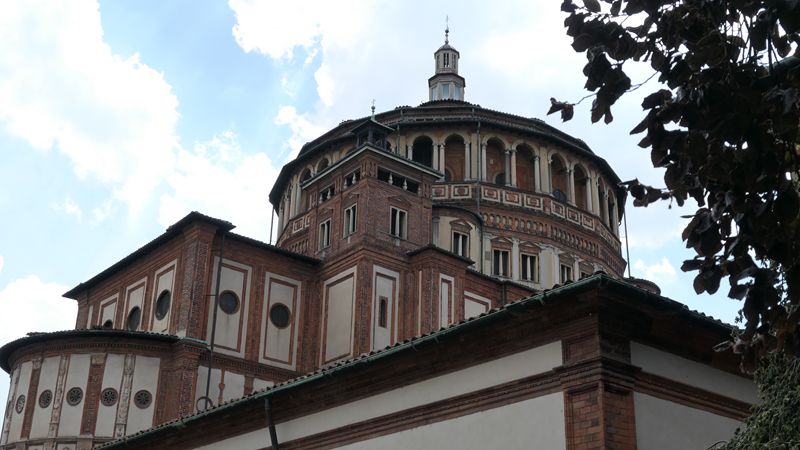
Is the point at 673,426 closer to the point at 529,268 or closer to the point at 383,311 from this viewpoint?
the point at 383,311

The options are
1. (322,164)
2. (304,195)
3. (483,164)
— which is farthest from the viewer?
(322,164)

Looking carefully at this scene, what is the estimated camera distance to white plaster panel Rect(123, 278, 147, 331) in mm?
33656

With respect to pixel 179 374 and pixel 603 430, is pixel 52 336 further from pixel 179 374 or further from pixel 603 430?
pixel 603 430

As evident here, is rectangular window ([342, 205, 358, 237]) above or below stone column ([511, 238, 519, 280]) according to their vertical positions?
below

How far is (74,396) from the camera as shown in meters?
29.9

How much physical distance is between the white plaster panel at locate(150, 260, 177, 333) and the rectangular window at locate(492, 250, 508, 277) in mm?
14711

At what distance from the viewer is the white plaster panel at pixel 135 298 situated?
33.7 meters

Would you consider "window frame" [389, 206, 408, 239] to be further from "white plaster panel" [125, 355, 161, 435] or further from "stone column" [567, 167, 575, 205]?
"stone column" [567, 167, 575, 205]

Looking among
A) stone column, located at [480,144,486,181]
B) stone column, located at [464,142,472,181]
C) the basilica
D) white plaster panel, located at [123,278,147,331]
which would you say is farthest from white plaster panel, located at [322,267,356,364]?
stone column, located at [480,144,486,181]

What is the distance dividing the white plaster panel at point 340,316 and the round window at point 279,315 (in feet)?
4.66

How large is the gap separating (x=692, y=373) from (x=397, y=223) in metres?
21.4

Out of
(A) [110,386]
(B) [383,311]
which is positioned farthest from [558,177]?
(A) [110,386]

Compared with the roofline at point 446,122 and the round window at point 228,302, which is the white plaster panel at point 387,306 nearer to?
the round window at point 228,302

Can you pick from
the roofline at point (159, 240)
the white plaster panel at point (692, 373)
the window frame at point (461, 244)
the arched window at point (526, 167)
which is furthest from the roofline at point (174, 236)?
the white plaster panel at point (692, 373)
